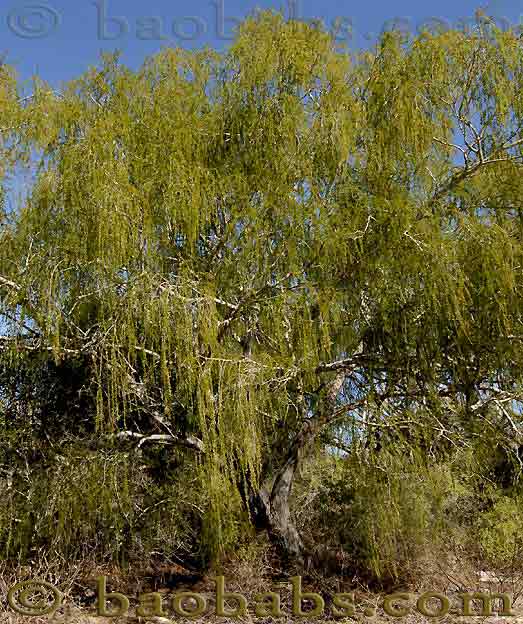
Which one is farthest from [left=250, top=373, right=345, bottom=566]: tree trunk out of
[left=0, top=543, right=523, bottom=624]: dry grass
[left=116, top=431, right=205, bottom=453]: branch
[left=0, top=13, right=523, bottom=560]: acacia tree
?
[left=116, top=431, right=205, bottom=453]: branch

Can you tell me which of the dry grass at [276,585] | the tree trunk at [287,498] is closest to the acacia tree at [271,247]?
the tree trunk at [287,498]

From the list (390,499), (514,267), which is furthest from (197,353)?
(514,267)

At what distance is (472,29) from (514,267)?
2144 mm

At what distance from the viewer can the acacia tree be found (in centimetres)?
471

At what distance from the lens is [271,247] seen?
5320 millimetres

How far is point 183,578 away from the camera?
20.3 ft

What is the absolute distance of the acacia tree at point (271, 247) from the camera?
471cm

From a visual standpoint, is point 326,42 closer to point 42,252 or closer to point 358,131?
point 358,131

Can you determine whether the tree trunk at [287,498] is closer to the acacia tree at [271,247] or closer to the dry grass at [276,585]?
the acacia tree at [271,247]

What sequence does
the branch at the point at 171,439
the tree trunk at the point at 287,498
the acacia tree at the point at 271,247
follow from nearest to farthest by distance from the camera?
the acacia tree at the point at 271,247 < the branch at the point at 171,439 < the tree trunk at the point at 287,498

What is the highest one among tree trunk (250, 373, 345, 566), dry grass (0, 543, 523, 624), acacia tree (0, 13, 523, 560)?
acacia tree (0, 13, 523, 560)

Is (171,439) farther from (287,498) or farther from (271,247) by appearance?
(271,247)

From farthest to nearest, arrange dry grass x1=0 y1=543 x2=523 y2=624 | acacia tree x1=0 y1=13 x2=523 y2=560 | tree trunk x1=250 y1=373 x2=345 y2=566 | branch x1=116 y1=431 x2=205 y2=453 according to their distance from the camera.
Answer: tree trunk x1=250 y1=373 x2=345 y2=566, branch x1=116 y1=431 x2=205 y2=453, dry grass x1=0 y1=543 x2=523 y2=624, acacia tree x1=0 y1=13 x2=523 y2=560

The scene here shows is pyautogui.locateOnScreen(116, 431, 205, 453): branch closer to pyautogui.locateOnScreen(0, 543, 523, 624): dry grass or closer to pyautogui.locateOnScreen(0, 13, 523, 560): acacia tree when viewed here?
pyautogui.locateOnScreen(0, 13, 523, 560): acacia tree
